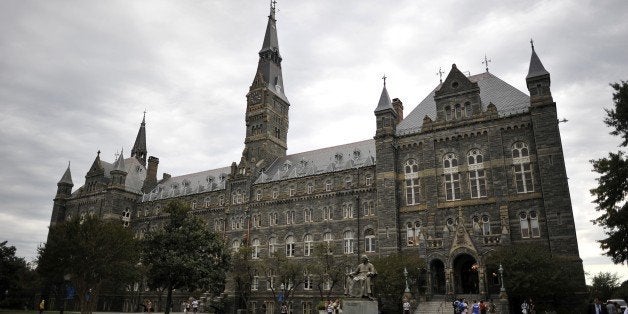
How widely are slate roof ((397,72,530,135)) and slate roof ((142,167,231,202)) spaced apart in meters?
31.4

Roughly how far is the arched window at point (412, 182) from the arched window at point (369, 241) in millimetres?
6443

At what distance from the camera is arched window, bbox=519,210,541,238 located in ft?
137

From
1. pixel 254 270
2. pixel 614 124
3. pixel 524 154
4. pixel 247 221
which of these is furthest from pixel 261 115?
pixel 614 124

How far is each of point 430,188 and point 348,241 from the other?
39.4 ft

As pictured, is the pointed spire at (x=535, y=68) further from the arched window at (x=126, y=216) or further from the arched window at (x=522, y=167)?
the arched window at (x=126, y=216)

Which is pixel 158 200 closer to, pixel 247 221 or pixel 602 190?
pixel 247 221

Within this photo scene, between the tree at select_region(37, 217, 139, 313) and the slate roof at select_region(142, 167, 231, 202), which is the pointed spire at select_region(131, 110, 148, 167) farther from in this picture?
the tree at select_region(37, 217, 139, 313)

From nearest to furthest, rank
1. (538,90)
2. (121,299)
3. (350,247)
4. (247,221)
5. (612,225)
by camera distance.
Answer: (612,225), (538,90), (350,247), (247,221), (121,299)

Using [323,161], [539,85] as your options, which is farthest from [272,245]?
[539,85]

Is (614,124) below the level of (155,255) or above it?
above

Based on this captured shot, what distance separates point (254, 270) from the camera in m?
56.2

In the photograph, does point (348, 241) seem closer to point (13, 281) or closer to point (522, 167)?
point (522, 167)

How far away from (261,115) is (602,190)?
5021 cm

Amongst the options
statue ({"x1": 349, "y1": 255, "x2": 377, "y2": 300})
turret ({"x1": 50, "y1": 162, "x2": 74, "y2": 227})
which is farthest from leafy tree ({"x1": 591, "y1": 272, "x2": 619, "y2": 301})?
turret ({"x1": 50, "y1": 162, "x2": 74, "y2": 227})
